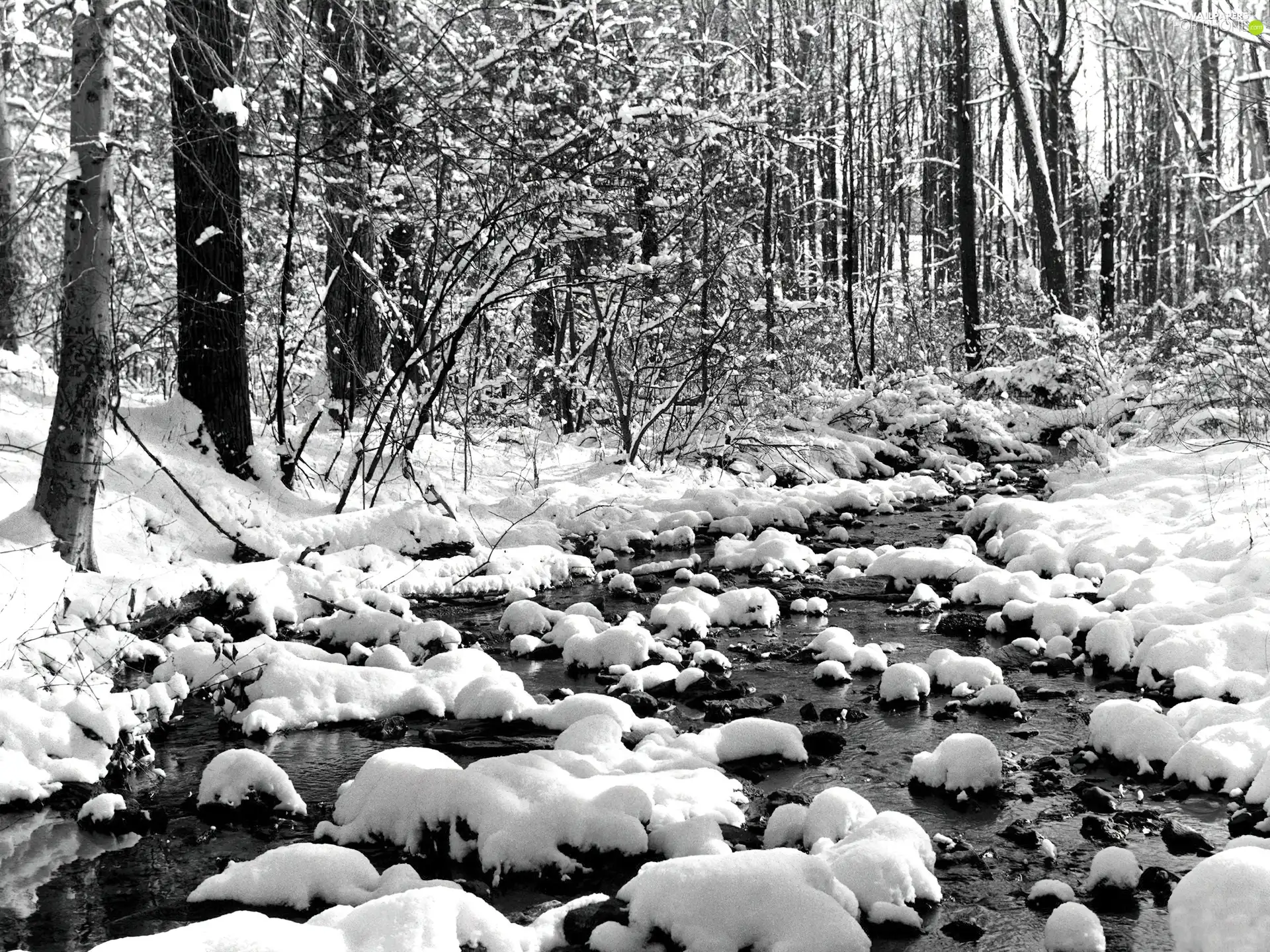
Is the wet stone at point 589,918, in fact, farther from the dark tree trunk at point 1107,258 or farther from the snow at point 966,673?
the dark tree trunk at point 1107,258


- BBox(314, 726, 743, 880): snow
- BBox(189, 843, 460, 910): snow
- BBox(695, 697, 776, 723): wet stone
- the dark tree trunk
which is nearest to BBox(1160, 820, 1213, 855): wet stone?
BBox(314, 726, 743, 880): snow

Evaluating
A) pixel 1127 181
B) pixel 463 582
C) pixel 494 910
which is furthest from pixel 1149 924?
pixel 1127 181

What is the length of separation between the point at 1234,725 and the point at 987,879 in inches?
58.6

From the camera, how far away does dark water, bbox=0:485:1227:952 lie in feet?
11.0

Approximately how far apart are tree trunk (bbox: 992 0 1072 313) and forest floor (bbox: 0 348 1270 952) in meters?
6.93

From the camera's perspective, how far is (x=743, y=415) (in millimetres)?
12219

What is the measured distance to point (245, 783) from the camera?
4133 mm

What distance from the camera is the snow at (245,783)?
4.12 metres

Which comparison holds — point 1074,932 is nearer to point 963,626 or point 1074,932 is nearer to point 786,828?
point 786,828

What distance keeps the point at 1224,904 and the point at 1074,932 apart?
1.32ft

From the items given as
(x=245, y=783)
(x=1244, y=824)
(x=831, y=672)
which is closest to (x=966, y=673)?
(x=831, y=672)

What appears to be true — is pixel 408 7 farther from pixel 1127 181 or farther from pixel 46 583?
pixel 1127 181

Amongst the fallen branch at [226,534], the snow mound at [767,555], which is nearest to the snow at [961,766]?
the snow mound at [767,555]

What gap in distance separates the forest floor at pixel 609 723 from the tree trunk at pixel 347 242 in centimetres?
100
